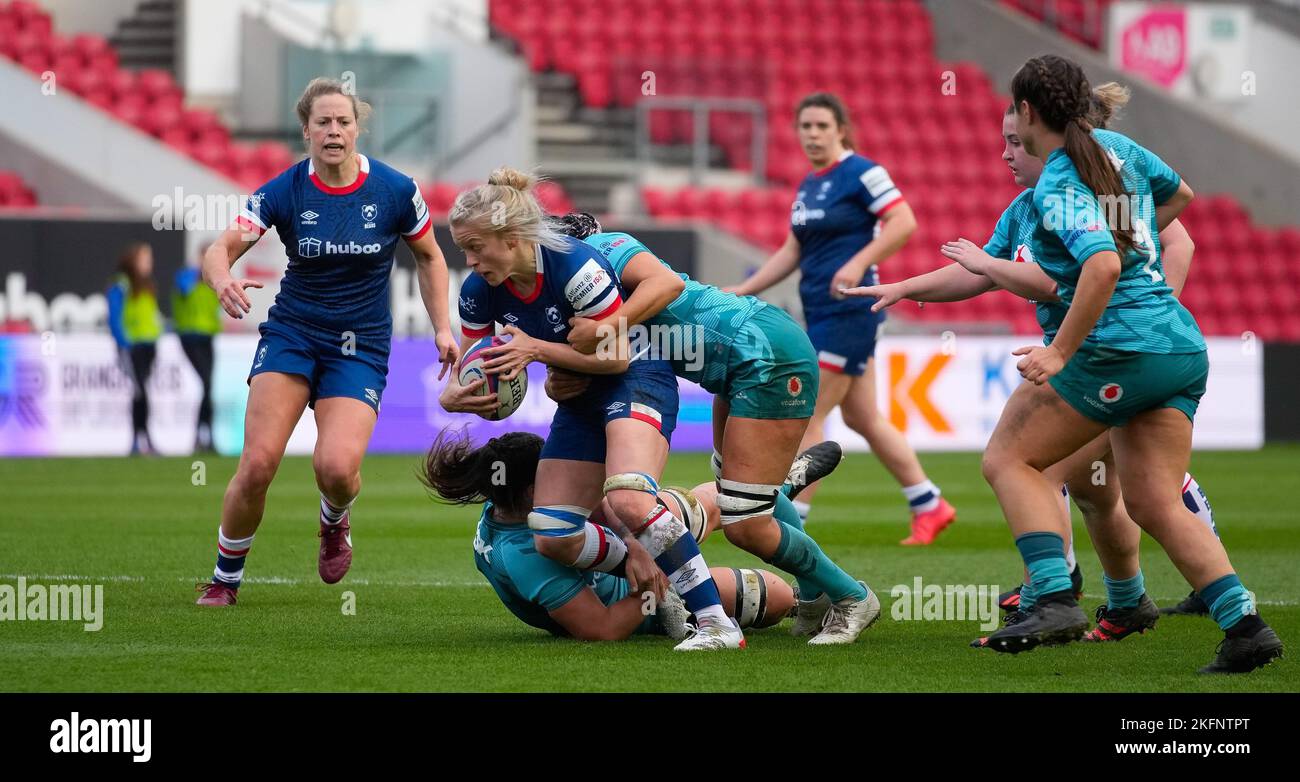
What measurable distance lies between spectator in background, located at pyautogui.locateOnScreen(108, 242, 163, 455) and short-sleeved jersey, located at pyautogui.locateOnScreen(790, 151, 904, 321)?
8853 millimetres

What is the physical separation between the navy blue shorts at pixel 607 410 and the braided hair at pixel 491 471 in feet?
0.40

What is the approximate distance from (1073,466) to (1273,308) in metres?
19.3

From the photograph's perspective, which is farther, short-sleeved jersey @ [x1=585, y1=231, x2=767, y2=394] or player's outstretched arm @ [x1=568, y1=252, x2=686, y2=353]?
short-sleeved jersey @ [x1=585, y1=231, x2=767, y2=394]

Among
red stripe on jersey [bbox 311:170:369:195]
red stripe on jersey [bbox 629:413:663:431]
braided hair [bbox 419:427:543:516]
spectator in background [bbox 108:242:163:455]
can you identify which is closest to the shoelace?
red stripe on jersey [bbox 629:413:663:431]

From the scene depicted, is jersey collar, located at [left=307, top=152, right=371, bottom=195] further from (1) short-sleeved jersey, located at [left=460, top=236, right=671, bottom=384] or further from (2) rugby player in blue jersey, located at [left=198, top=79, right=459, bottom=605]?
(1) short-sleeved jersey, located at [left=460, top=236, right=671, bottom=384]

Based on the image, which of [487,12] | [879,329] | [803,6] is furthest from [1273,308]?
[879,329]

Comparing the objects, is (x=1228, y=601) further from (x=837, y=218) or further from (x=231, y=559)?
(x=837, y=218)

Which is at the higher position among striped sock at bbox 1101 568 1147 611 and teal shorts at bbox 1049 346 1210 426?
teal shorts at bbox 1049 346 1210 426

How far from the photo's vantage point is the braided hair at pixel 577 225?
605 cm

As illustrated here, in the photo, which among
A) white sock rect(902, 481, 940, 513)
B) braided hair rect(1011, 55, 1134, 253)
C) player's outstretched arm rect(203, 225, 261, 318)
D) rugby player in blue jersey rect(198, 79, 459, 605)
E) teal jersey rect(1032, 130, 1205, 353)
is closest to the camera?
teal jersey rect(1032, 130, 1205, 353)

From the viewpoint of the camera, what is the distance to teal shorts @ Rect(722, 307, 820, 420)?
19.6ft

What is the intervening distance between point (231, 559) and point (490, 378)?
1708 mm

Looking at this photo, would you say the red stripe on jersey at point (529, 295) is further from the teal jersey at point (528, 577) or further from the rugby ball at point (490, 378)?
the teal jersey at point (528, 577)
